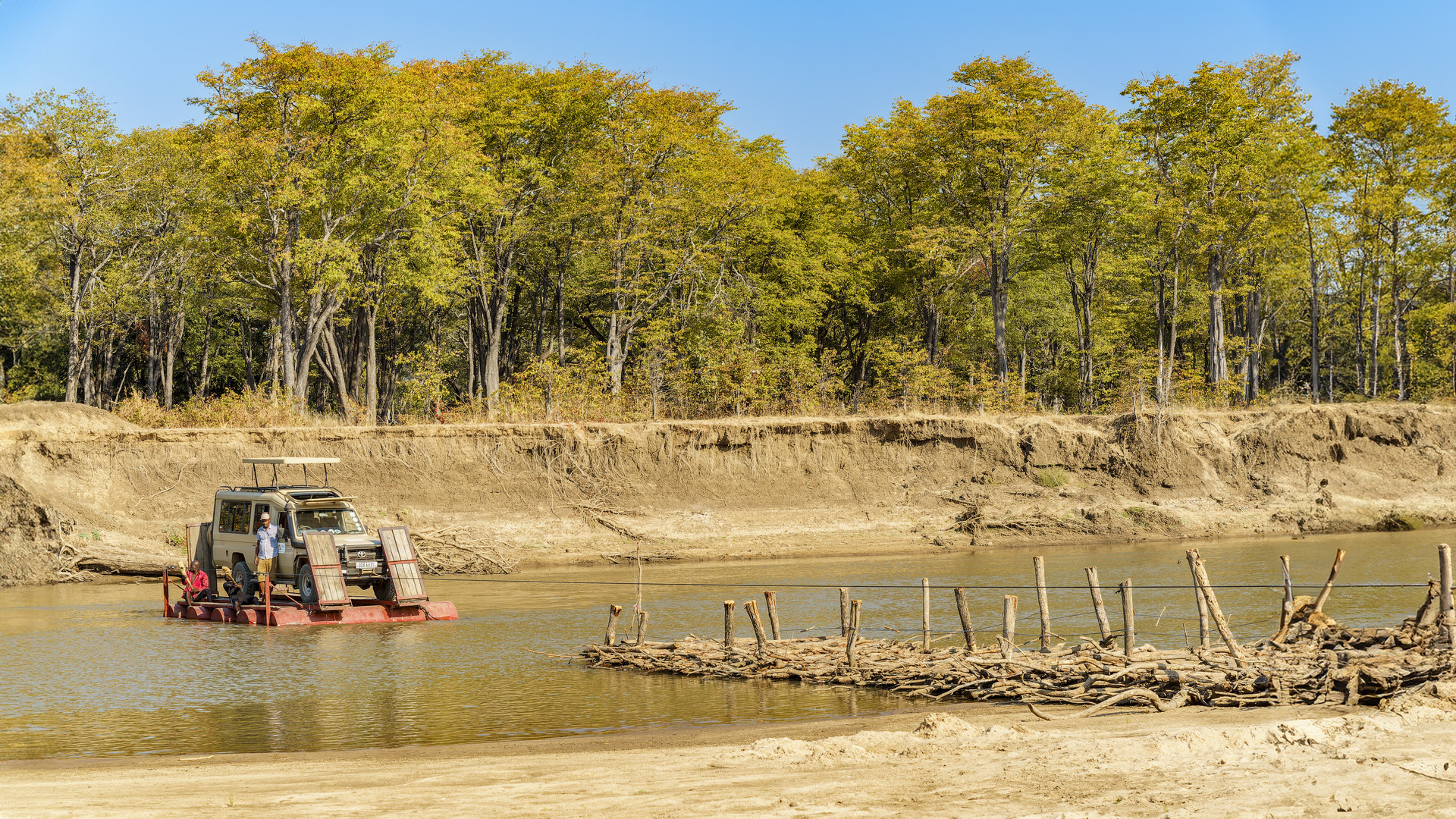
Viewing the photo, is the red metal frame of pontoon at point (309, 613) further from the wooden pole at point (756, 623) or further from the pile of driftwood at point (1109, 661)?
the wooden pole at point (756, 623)

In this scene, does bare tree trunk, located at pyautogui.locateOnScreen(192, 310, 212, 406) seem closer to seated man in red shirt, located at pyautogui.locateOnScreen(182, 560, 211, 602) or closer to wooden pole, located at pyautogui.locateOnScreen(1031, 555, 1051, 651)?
seated man in red shirt, located at pyautogui.locateOnScreen(182, 560, 211, 602)

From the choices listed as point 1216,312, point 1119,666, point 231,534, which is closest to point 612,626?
point 1119,666

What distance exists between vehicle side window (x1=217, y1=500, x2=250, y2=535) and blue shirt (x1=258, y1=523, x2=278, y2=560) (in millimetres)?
1408

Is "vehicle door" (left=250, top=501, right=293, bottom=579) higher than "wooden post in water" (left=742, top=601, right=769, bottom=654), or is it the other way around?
"vehicle door" (left=250, top=501, right=293, bottom=579)

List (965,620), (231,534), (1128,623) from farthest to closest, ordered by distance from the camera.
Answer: (231,534) → (965,620) → (1128,623)

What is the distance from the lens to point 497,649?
63.3 ft

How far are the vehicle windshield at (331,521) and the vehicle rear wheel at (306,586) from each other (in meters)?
0.82

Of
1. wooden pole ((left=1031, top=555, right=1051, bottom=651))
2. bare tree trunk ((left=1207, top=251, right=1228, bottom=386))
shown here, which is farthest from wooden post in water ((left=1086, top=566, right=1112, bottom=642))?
bare tree trunk ((left=1207, top=251, right=1228, bottom=386))

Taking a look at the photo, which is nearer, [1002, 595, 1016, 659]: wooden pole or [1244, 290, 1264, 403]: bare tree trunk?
[1002, 595, 1016, 659]: wooden pole

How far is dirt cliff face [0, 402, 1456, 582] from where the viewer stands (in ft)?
115

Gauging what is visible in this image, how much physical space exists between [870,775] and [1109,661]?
18.6 feet

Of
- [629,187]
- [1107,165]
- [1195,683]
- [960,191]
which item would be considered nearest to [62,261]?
[629,187]

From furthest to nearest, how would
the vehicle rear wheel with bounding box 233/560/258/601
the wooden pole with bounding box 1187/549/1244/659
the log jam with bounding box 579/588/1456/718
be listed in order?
the vehicle rear wheel with bounding box 233/560/258/601 → the wooden pole with bounding box 1187/549/1244/659 → the log jam with bounding box 579/588/1456/718

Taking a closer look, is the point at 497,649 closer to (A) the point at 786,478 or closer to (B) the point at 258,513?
(B) the point at 258,513
